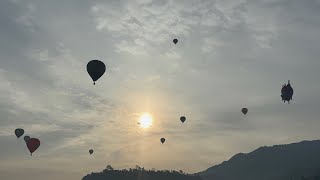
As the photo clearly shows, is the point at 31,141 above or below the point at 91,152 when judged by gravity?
below

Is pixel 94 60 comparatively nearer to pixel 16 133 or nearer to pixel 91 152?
pixel 16 133

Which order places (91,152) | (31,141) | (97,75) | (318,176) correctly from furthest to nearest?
(318,176)
(91,152)
(31,141)
(97,75)

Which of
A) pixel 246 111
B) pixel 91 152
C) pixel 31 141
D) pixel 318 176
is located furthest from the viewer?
pixel 318 176

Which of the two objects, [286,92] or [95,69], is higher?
[95,69]

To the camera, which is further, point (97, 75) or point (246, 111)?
point (246, 111)

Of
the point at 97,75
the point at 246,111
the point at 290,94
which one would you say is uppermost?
the point at 246,111

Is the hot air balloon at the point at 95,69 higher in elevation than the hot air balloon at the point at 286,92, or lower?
higher

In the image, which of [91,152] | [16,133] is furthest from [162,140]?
[16,133]

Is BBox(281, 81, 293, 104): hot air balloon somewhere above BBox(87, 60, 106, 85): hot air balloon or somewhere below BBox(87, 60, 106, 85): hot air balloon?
below
